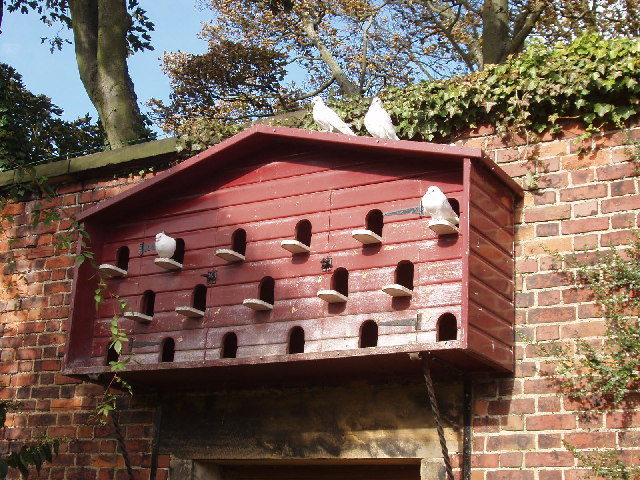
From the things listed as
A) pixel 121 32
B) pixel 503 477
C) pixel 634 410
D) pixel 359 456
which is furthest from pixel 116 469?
pixel 121 32

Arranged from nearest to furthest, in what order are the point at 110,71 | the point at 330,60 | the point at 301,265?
the point at 301,265 < the point at 110,71 < the point at 330,60

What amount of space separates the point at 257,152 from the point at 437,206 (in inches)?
60.1

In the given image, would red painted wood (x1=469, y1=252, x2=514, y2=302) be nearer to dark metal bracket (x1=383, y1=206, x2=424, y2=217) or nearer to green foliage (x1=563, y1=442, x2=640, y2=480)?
dark metal bracket (x1=383, y1=206, x2=424, y2=217)

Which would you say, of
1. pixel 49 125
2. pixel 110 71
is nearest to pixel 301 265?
pixel 110 71

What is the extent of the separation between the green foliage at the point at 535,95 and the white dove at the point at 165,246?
156 centimetres

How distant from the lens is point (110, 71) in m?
10.4

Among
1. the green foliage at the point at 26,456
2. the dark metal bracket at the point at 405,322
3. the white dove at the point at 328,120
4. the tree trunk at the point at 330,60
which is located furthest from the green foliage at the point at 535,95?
the tree trunk at the point at 330,60

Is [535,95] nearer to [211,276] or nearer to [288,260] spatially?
[288,260]

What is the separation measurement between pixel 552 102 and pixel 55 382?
3.81 metres

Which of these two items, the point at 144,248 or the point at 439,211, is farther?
the point at 144,248

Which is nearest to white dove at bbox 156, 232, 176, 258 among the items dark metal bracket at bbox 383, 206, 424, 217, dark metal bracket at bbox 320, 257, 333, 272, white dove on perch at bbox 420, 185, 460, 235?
dark metal bracket at bbox 320, 257, 333, 272

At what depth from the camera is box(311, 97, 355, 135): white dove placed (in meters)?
6.58

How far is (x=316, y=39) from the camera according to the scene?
16.6m

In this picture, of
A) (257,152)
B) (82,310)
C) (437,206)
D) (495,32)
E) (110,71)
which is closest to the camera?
(437,206)
